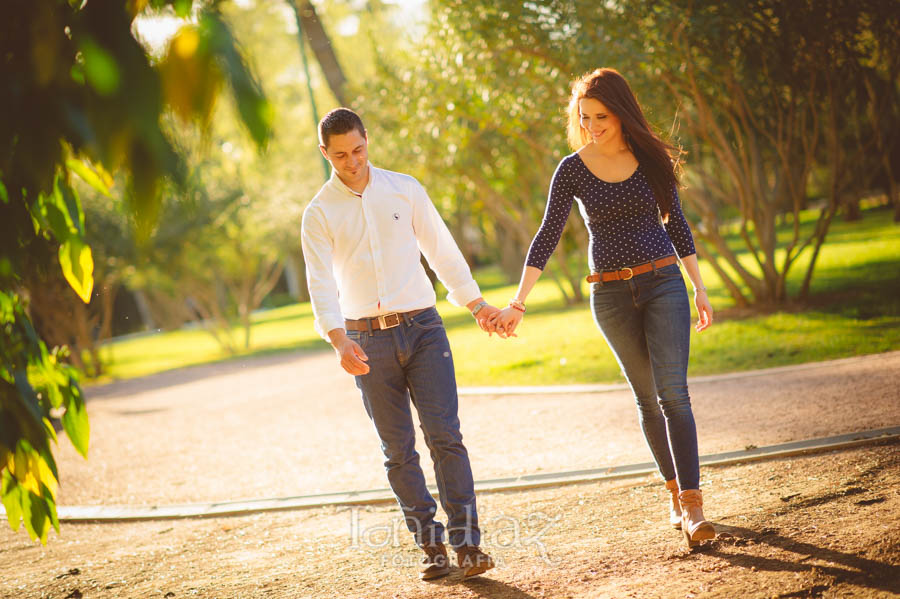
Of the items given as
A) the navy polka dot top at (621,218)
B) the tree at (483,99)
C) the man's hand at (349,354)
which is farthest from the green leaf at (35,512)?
the tree at (483,99)

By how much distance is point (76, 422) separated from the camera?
2848 millimetres

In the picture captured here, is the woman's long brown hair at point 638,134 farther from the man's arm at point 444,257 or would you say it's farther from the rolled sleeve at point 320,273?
the rolled sleeve at point 320,273

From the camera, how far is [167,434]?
408 inches

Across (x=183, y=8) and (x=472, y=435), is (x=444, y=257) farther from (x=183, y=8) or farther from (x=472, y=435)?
(x=472, y=435)

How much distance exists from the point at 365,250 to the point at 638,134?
4.38 feet

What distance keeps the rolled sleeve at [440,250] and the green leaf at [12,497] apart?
2089mm

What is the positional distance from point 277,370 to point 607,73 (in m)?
12.8

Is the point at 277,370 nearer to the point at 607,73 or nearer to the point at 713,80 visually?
the point at 713,80

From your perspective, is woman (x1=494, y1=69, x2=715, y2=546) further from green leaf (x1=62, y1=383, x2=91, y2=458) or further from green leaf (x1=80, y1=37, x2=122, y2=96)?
green leaf (x1=80, y1=37, x2=122, y2=96)

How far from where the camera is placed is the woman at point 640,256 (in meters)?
3.84

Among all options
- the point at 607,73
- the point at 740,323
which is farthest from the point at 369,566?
the point at 740,323

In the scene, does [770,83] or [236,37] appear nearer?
[236,37]

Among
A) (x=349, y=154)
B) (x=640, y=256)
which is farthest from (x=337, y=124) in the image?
(x=640, y=256)

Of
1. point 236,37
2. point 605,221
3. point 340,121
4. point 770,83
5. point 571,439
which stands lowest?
point 571,439
